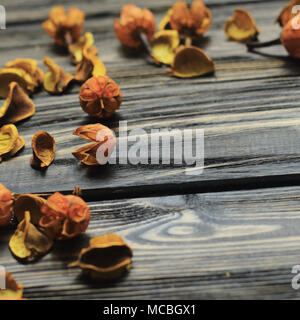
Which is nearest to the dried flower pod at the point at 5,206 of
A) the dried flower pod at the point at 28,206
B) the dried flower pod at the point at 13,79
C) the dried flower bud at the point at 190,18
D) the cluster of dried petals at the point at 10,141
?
the dried flower pod at the point at 28,206

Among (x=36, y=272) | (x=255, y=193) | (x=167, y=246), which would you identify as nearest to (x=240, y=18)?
(x=255, y=193)

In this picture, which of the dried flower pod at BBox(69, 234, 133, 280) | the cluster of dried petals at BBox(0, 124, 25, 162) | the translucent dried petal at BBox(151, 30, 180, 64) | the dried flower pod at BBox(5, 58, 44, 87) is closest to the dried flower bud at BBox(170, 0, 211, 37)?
the translucent dried petal at BBox(151, 30, 180, 64)

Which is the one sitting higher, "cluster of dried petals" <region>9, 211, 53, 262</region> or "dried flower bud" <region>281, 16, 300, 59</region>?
"dried flower bud" <region>281, 16, 300, 59</region>

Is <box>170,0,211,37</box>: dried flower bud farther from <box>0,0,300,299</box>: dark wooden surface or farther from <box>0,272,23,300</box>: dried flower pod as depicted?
<box>0,272,23,300</box>: dried flower pod

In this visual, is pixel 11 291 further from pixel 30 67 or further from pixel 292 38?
pixel 292 38

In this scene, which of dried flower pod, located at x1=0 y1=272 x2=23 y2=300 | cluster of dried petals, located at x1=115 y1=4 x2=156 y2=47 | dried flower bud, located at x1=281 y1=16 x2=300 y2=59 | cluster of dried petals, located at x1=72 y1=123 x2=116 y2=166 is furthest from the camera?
cluster of dried petals, located at x1=115 y1=4 x2=156 y2=47

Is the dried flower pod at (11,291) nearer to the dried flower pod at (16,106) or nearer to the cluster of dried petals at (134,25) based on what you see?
the dried flower pod at (16,106)
